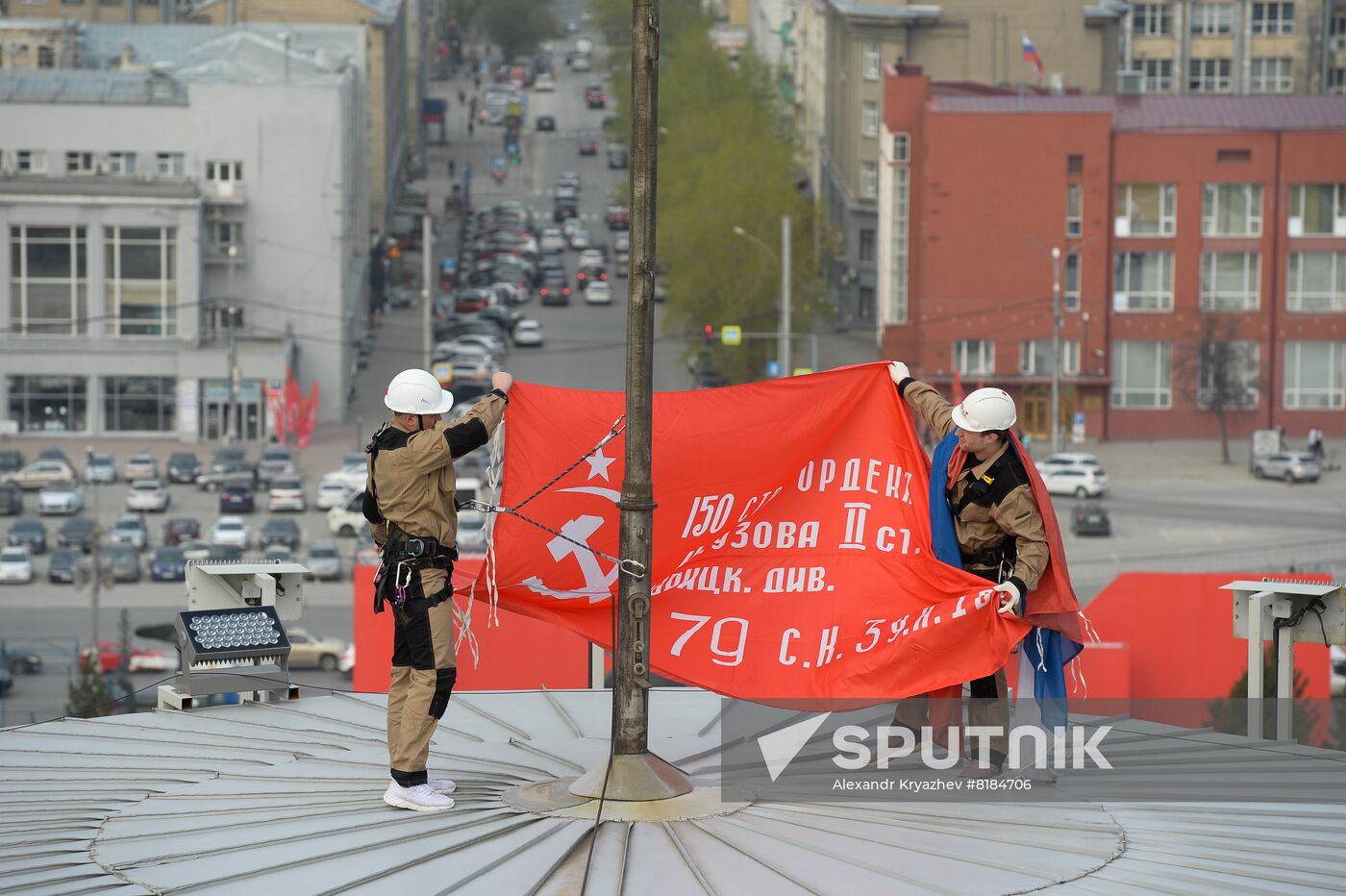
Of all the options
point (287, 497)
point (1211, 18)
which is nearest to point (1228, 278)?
point (287, 497)

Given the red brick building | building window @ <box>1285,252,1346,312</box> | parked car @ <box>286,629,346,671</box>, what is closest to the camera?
parked car @ <box>286,629,346,671</box>

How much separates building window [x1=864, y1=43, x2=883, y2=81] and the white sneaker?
88.2m

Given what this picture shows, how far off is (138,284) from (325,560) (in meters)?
27.2

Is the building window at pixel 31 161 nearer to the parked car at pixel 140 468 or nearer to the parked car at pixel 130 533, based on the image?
the parked car at pixel 140 468

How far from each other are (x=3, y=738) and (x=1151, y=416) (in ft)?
234

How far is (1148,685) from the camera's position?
1118 inches

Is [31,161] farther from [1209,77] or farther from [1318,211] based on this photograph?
[1209,77]

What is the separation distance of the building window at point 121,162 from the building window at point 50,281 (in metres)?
2.87

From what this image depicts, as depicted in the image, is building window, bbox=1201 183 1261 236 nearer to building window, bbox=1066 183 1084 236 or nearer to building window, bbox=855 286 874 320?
building window, bbox=1066 183 1084 236

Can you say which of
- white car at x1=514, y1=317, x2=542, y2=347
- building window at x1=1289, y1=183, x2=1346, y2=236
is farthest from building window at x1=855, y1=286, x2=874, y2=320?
building window at x1=1289, y1=183, x2=1346, y2=236

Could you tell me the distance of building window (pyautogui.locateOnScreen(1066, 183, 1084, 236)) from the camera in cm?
8188

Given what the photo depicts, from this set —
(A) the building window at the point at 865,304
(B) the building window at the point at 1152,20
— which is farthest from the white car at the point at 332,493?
(B) the building window at the point at 1152,20

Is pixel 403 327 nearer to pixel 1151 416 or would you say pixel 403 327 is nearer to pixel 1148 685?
pixel 1151 416

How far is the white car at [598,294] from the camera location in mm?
105312
